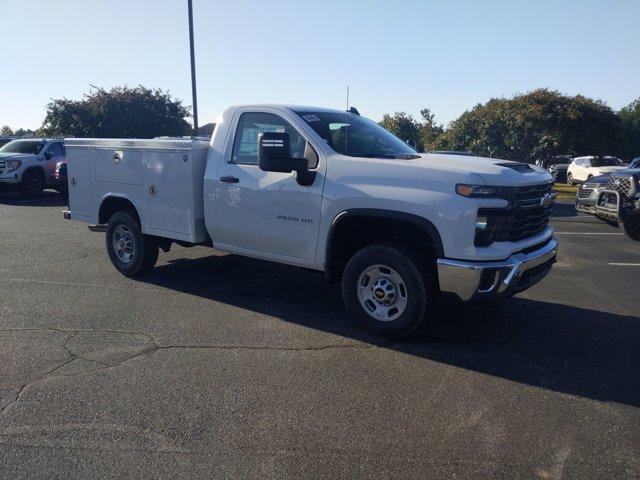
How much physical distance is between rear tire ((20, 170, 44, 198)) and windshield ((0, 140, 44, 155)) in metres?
0.77

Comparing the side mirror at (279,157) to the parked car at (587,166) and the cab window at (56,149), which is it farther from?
the parked car at (587,166)

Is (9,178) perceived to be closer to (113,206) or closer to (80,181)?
(80,181)

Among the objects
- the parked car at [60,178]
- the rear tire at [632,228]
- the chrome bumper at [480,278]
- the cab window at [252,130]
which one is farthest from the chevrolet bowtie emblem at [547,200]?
the parked car at [60,178]

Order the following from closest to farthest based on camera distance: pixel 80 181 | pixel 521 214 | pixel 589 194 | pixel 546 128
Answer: pixel 521 214 < pixel 80 181 < pixel 589 194 < pixel 546 128

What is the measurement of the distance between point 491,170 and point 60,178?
51.4ft

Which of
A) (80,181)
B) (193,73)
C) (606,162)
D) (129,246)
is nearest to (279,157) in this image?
(129,246)

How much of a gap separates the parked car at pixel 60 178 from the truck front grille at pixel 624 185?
565 inches

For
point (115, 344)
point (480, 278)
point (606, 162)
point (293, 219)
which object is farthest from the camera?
point (606, 162)

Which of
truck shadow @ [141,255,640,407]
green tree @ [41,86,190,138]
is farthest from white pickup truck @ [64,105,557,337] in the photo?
green tree @ [41,86,190,138]

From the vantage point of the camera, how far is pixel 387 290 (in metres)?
5.18

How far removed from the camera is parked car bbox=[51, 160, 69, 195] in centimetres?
1705

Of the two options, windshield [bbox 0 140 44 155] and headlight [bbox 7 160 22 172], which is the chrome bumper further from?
windshield [bbox 0 140 44 155]

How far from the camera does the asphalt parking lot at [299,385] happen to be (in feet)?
10.9

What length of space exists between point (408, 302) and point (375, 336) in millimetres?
531
